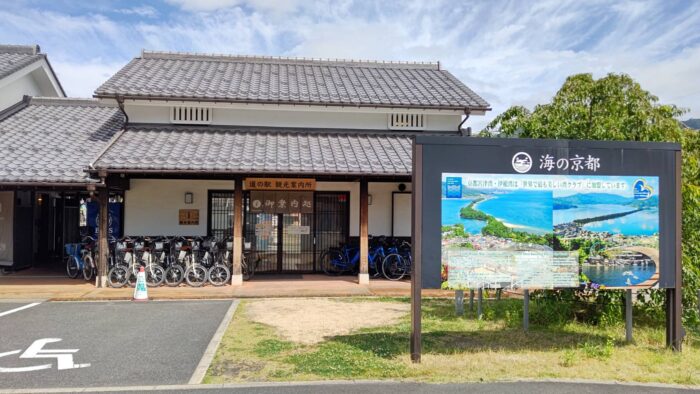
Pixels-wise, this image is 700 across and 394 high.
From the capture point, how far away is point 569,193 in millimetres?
6352

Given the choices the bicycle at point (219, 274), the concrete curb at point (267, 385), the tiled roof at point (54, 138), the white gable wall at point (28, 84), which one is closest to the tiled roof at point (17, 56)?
the white gable wall at point (28, 84)

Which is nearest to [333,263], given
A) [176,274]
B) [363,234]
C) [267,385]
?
[363,234]

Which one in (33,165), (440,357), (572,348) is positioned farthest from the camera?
(33,165)

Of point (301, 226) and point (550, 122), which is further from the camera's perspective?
point (301, 226)

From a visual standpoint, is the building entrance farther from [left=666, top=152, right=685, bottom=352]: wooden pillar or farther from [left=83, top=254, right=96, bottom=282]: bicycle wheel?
[left=666, top=152, right=685, bottom=352]: wooden pillar

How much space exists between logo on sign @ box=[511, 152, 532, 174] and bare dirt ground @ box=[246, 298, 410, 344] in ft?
11.5

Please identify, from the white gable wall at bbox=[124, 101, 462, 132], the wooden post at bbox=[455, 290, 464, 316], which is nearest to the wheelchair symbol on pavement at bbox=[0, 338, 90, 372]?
the wooden post at bbox=[455, 290, 464, 316]

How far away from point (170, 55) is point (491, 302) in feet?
42.6

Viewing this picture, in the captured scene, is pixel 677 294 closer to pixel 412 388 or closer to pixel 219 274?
pixel 412 388

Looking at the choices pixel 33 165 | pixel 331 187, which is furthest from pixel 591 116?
pixel 33 165

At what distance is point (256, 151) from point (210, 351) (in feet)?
21.5

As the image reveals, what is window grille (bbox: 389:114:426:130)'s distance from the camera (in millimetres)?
14602

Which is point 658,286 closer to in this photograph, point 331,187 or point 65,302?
point 331,187

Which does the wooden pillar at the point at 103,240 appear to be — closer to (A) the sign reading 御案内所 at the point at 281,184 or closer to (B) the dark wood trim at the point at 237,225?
(B) the dark wood trim at the point at 237,225
